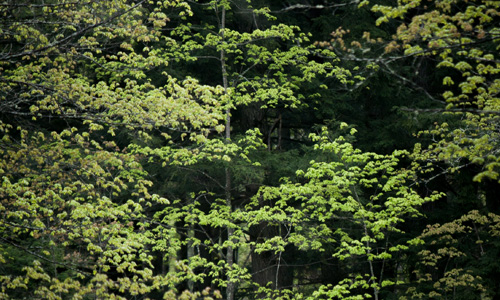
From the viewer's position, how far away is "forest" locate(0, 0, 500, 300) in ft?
26.1

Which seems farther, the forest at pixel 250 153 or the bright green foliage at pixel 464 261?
the bright green foliage at pixel 464 261

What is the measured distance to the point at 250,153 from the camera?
11328mm

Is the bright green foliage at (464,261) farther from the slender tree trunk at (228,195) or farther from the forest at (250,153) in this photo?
the slender tree trunk at (228,195)

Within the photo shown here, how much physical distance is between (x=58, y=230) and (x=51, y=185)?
3.94ft

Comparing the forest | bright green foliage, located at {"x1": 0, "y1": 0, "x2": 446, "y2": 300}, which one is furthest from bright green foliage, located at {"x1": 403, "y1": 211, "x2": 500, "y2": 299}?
bright green foliage, located at {"x1": 0, "y1": 0, "x2": 446, "y2": 300}

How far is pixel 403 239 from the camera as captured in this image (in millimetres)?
11367

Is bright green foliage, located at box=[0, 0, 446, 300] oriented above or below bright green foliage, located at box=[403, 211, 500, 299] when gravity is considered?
above

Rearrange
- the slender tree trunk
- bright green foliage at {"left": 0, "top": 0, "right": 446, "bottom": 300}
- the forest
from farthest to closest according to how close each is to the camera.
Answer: the slender tree trunk, the forest, bright green foliage at {"left": 0, "top": 0, "right": 446, "bottom": 300}

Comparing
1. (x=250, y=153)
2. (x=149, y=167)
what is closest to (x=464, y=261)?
(x=250, y=153)

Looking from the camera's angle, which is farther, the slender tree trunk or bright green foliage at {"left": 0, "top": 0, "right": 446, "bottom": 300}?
the slender tree trunk

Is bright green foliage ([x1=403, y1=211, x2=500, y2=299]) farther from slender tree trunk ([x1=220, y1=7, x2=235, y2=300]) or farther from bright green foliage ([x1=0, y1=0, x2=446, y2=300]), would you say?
slender tree trunk ([x1=220, y1=7, x2=235, y2=300])

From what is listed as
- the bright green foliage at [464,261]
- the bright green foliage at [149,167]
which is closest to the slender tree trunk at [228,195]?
the bright green foliage at [149,167]

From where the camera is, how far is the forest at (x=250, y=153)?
7969 millimetres

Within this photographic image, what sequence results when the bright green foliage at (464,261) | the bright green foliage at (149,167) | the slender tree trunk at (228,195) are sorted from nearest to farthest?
1. the bright green foliage at (149,167)
2. the bright green foliage at (464,261)
3. the slender tree trunk at (228,195)
